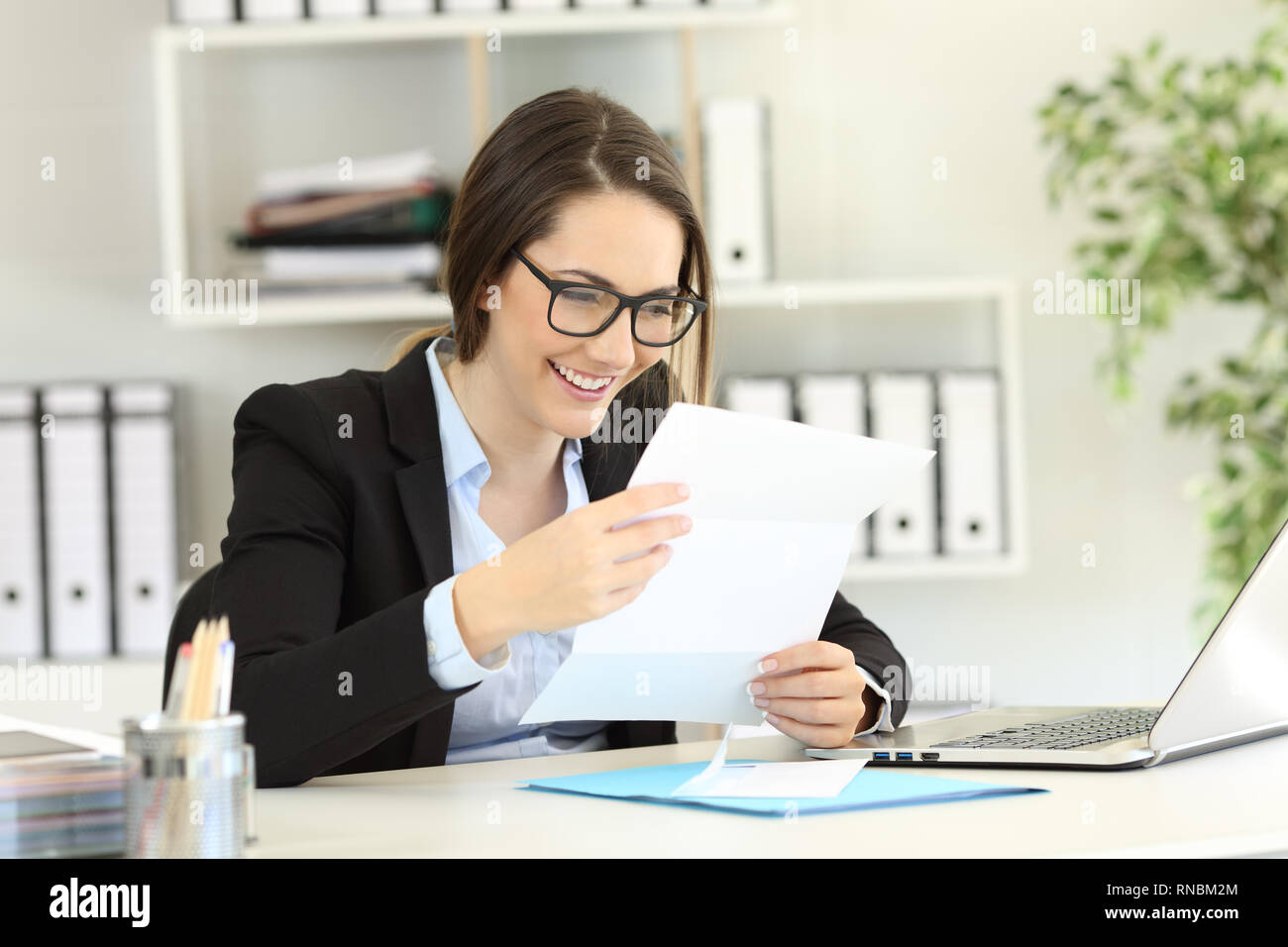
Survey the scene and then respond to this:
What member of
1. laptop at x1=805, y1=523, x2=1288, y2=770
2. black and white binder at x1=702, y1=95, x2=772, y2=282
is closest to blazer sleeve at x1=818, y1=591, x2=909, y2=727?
laptop at x1=805, y1=523, x2=1288, y2=770

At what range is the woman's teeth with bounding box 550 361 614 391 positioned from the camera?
1.29 metres

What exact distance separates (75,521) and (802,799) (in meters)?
1.73

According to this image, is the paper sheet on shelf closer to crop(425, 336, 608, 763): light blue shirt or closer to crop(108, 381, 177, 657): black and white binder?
crop(425, 336, 608, 763): light blue shirt

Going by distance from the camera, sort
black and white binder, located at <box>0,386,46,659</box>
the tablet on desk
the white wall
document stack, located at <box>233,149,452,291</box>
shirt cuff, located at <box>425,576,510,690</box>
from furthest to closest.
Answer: the white wall, document stack, located at <box>233,149,452,291</box>, black and white binder, located at <box>0,386,46,659</box>, shirt cuff, located at <box>425,576,510,690</box>, the tablet on desk

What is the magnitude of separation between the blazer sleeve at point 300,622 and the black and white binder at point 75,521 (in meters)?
1.11

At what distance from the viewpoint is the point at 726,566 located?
3.20ft

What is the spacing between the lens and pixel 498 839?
→ 818 millimetres

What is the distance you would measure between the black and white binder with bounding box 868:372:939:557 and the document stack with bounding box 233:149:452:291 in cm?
84

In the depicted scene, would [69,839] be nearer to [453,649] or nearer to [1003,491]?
[453,649]

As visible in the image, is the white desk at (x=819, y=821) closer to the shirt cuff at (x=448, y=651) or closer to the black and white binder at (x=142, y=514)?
the shirt cuff at (x=448, y=651)

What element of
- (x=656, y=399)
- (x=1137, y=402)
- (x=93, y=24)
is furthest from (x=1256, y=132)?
(x=93, y=24)

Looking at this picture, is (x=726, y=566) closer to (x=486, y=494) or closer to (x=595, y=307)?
(x=595, y=307)

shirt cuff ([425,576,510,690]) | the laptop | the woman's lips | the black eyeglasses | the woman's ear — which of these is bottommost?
the laptop
